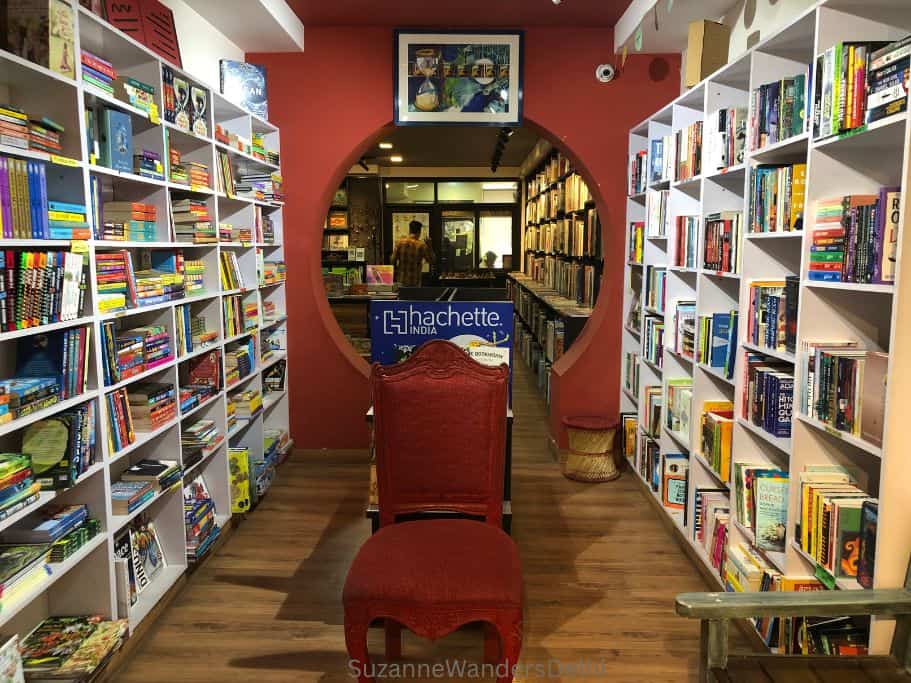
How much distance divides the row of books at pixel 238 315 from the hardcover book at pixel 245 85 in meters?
1.24

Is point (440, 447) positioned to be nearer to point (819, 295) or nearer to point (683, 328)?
point (819, 295)

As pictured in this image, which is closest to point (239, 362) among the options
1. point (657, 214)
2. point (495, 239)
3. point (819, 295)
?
point (657, 214)

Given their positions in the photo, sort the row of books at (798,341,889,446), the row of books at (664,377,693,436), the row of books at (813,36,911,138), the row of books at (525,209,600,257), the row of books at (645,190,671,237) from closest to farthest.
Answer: the row of books at (813,36,911,138) < the row of books at (798,341,889,446) < the row of books at (664,377,693,436) < the row of books at (645,190,671,237) < the row of books at (525,209,600,257)

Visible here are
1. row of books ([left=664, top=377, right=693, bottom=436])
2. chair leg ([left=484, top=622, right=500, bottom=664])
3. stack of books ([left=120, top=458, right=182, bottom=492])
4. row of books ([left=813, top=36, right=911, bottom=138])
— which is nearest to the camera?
row of books ([left=813, top=36, right=911, bottom=138])

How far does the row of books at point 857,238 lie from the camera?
2.03m

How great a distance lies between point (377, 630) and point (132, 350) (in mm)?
1620

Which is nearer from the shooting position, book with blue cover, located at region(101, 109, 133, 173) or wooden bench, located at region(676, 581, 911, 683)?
wooden bench, located at region(676, 581, 911, 683)

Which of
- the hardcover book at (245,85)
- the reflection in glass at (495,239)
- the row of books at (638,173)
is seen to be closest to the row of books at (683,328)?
the row of books at (638,173)

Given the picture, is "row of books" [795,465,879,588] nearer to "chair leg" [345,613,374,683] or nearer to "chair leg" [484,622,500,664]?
"chair leg" [484,622,500,664]

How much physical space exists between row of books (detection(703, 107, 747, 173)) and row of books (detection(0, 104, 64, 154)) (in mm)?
2750

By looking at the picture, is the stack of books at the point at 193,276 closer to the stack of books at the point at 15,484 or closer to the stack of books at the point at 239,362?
the stack of books at the point at 239,362


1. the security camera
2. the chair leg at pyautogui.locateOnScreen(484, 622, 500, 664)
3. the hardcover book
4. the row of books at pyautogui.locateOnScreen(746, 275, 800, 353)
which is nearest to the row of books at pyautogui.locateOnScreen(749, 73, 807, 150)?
the row of books at pyautogui.locateOnScreen(746, 275, 800, 353)

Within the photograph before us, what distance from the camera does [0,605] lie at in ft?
6.90

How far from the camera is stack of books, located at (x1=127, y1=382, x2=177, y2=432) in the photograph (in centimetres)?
310
